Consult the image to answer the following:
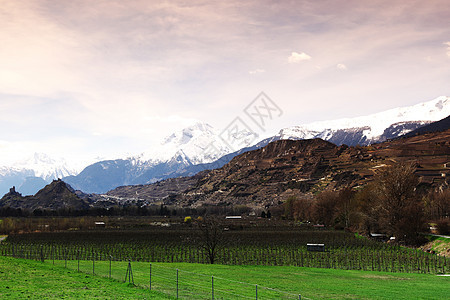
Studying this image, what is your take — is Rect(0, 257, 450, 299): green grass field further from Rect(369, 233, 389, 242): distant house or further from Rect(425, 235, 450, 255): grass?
Rect(369, 233, 389, 242): distant house

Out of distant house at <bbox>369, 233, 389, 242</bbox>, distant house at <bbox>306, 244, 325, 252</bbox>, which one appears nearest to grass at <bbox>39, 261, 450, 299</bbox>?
distant house at <bbox>306, 244, 325, 252</bbox>

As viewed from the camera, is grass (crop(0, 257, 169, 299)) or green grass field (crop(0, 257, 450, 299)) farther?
green grass field (crop(0, 257, 450, 299))

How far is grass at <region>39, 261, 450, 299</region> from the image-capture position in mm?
39469

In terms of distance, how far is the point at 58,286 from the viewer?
38031 mm

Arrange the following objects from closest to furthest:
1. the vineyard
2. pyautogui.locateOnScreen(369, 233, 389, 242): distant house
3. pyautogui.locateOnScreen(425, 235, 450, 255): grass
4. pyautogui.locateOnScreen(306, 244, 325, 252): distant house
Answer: the vineyard < pyautogui.locateOnScreen(425, 235, 450, 255): grass < pyautogui.locateOnScreen(306, 244, 325, 252): distant house < pyautogui.locateOnScreen(369, 233, 389, 242): distant house

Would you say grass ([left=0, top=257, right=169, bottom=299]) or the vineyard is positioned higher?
grass ([left=0, top=257, right=169, bottom=299])

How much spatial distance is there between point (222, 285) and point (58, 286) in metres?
16.5

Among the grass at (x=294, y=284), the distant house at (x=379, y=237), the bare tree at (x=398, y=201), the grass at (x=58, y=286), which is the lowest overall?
the distant house at (x=379, y=237)

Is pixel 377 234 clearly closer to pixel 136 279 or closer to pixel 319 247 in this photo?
pixel 319 247

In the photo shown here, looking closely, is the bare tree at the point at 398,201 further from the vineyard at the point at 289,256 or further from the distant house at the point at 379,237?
the distant house at the point at 379,237

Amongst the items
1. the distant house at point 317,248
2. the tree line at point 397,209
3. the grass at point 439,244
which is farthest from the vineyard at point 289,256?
the tree line at point 397,209

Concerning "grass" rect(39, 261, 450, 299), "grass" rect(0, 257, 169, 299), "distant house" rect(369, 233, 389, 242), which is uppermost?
"grass" rect(0, 257, 169, 299)

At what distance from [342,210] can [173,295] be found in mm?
144315

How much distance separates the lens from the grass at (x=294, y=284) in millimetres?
39469
